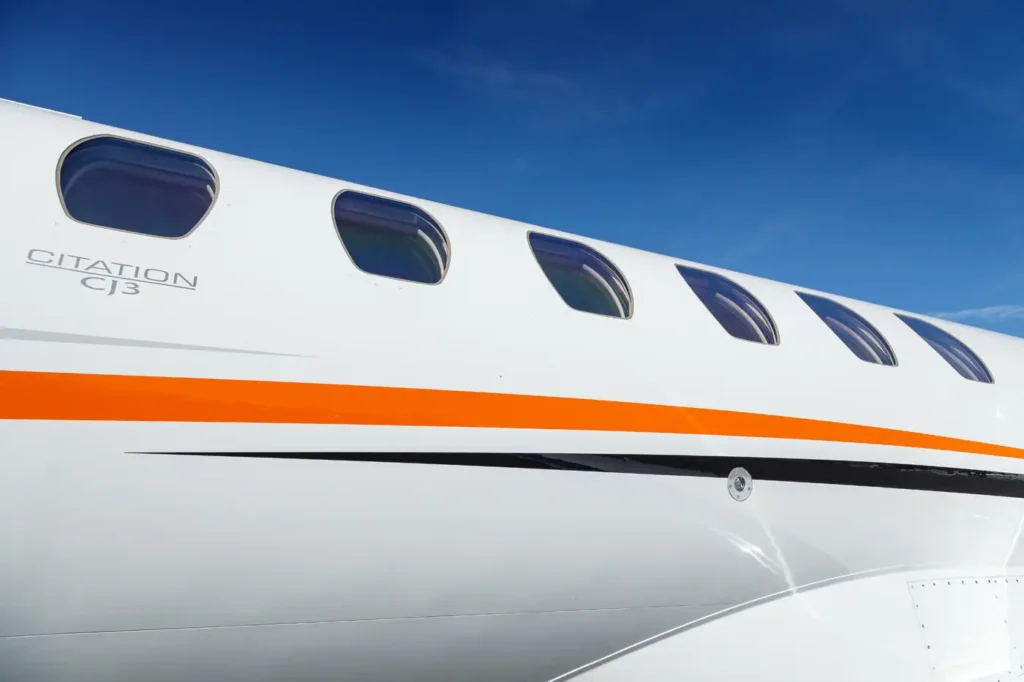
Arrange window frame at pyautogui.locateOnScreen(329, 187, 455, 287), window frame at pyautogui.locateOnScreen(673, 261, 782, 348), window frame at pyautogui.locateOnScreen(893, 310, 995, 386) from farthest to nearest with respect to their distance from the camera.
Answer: window frame at pyautogui.locateOnScreen(893, 310, 995, 386) → window frame at pyautogui.locateOnScreen(673, 261, 782, 348) → window frame at pyautogui.locateOnScreen(329, 187, 455, 287)

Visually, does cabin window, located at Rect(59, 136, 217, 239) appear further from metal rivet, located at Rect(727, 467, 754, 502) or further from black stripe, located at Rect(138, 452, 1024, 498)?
metal rivet, located at Rect(727, 467, 754, 502)

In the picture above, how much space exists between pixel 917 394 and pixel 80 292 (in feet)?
14.9

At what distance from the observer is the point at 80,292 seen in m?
2.47

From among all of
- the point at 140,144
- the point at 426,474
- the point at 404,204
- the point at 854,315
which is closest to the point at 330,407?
the point at 426,474

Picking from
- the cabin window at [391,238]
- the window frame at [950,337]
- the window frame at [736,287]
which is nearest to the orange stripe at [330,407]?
the window frame at [736,287]

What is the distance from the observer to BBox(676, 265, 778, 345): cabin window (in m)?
4.27

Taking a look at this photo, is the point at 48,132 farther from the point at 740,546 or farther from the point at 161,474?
the point at 740,546

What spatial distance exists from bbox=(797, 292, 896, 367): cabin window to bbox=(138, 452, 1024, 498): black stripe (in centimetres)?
78

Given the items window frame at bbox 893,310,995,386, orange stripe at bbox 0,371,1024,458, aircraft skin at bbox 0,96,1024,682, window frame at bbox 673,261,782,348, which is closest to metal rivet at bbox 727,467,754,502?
aircraft skin at bbox 0,96,1024,682

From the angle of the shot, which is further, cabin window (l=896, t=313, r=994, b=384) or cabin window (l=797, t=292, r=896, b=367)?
cabin window (l=896, t=313, r=994, b=384)

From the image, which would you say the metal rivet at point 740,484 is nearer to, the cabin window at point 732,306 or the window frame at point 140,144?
the cabin window at point 732,306

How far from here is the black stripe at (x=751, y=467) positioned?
2.86 meters

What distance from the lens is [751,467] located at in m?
3.71

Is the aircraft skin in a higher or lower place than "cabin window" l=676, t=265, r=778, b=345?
lower
